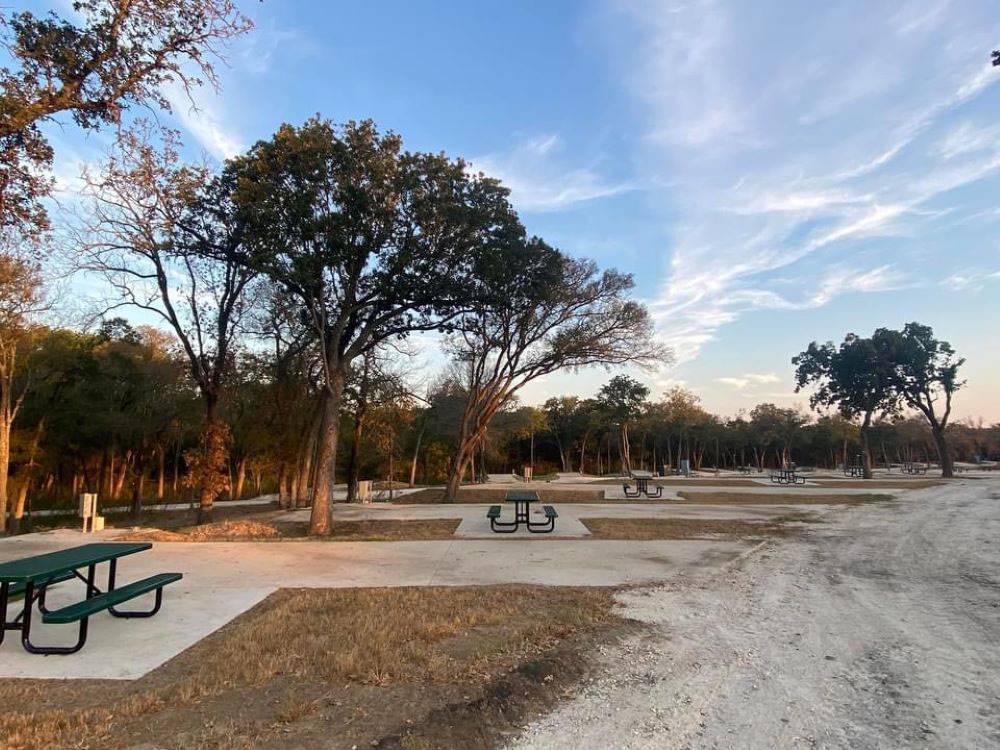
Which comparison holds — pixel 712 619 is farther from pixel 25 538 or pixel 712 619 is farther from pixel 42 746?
pixel 25 538

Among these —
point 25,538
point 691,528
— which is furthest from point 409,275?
point 25,538

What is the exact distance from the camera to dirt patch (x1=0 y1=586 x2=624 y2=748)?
2.98 meters

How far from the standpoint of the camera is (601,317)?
65.7ft

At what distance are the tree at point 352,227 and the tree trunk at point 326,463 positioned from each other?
2cm

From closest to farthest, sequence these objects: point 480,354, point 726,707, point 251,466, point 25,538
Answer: point 726,707 < point 25,538 < point 480,354 < point 251,466

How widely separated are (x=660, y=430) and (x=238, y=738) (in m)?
54.1

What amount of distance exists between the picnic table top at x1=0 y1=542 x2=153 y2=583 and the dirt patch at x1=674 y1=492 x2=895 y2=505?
54.7ft

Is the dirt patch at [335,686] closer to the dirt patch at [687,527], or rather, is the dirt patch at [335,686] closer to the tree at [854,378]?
the dirt patch at [687,527]

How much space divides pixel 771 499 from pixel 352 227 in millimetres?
16552

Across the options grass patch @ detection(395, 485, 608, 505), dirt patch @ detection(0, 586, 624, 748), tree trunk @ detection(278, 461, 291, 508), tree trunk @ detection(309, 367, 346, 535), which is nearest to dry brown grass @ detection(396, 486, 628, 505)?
grass patch @ detection(395, 485, 608, 505)

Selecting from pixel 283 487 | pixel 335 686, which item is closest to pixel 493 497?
pixel 283 487

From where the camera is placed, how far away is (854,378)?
3678 cm

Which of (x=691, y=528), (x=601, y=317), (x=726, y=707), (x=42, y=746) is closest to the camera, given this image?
(x=42, y=746)

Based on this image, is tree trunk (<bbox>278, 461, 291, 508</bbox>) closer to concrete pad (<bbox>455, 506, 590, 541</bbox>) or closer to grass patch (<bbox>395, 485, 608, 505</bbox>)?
grass patch (<bbox>395, 485, 608, 505</bbox>)
